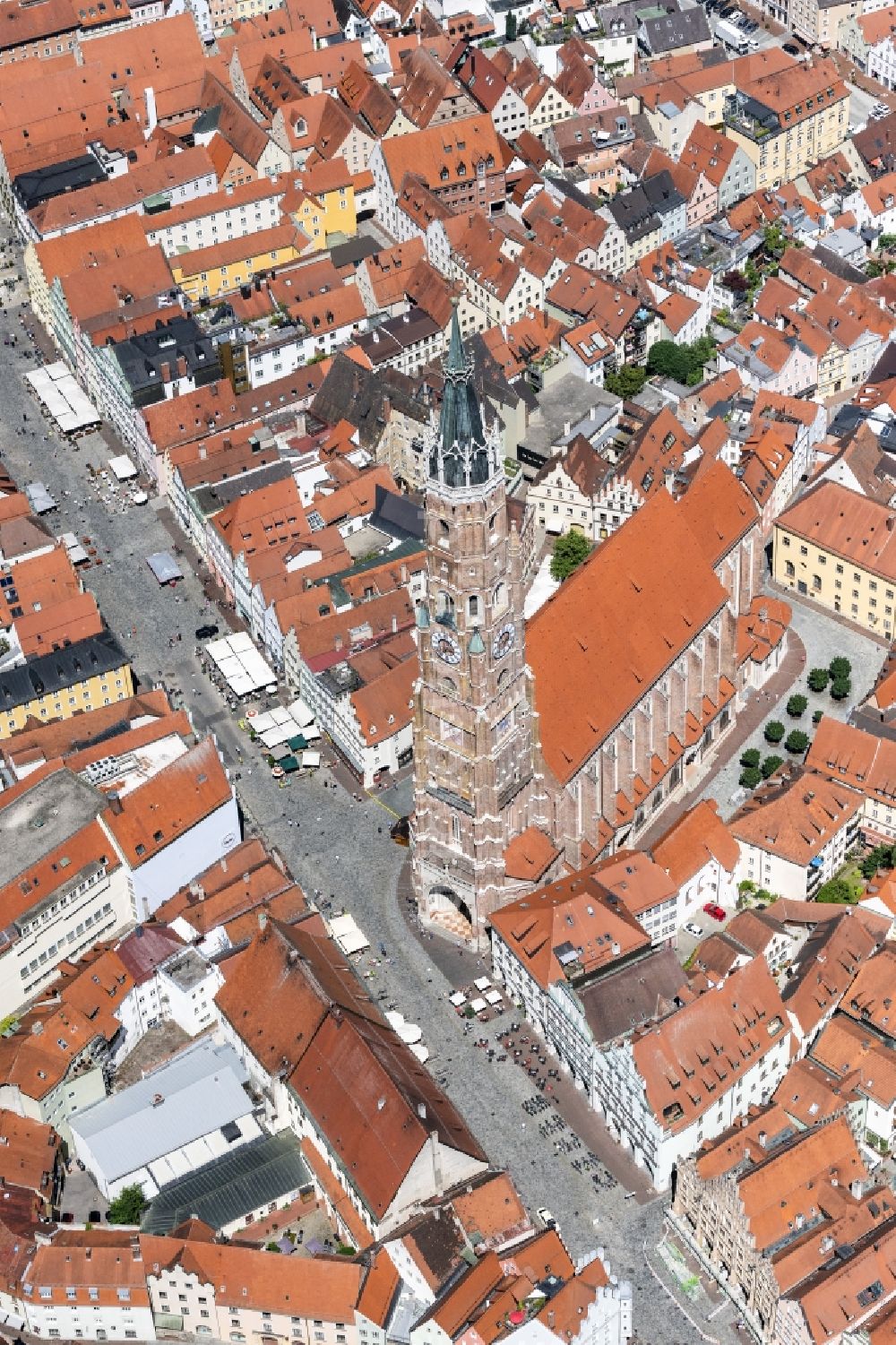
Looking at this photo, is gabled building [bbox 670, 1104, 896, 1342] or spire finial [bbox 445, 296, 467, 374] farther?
spire finial [bbox 445, 296, 467, 374]

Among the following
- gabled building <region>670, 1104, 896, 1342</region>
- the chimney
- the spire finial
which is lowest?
gabled building <region>670, 1104, 896, 1342</region>

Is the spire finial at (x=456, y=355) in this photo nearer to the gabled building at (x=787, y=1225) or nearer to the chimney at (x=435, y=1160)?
the chimney at (x=435, y=1160)

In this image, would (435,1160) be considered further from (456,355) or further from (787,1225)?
(456,355)

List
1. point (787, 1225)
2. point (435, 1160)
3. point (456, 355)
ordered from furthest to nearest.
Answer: point (435, 1160), point (787, 1225), point (456, 355)

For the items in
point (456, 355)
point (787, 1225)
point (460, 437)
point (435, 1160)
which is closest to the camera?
point (456, 355)

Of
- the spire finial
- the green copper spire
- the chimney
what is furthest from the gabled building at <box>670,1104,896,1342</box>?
the spire finial

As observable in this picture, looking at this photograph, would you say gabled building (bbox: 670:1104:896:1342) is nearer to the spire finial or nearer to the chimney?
the chimney

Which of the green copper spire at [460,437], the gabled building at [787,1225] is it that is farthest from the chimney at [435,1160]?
the green copper spire at [460,437]

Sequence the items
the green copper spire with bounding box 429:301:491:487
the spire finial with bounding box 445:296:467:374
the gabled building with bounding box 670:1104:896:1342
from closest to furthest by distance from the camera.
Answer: the gabled building with bounding box 670:1104:896:1342 < the spire finial with bounding box 445:296:467:374 < the green copper spire with bounding box 429:301:491:487

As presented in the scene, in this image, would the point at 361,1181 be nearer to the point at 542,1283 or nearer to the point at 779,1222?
the point at 542,1283

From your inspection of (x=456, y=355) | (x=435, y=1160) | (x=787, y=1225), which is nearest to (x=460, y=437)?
(x=456, y=355)

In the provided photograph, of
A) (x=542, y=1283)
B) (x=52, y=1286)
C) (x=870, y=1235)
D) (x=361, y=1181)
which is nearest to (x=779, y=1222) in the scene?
(x=870, y=1235)

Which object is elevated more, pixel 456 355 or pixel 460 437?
pixel 456 355
